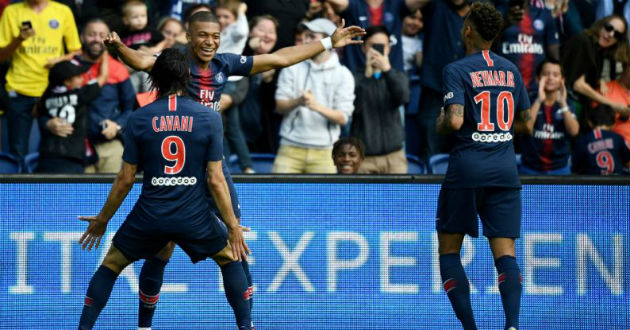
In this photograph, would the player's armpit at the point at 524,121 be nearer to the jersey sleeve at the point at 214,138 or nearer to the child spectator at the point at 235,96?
the jersey sleeve at the point at 214,138

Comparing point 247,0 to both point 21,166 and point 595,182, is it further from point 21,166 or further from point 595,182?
point 595,182

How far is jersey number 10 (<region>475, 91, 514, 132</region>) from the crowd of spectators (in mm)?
2776

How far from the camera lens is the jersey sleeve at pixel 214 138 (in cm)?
740

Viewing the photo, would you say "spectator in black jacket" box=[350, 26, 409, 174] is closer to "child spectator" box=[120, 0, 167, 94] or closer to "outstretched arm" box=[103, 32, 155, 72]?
"child spectator" box=[120, 0, 167, 94]

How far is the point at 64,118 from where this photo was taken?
36.5ft

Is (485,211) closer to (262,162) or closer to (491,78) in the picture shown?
(491,78)

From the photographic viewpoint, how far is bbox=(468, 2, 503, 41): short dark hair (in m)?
7.89

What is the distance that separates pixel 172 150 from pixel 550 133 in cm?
569

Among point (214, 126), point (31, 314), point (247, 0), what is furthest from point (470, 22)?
point (247, 0)

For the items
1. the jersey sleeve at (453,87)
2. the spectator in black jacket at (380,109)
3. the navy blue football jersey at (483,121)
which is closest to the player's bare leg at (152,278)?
the navy blue football jersey at (483,121)

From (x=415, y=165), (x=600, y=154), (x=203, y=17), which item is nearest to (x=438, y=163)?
(x=415, y=165)

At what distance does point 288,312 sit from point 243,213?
89 cm

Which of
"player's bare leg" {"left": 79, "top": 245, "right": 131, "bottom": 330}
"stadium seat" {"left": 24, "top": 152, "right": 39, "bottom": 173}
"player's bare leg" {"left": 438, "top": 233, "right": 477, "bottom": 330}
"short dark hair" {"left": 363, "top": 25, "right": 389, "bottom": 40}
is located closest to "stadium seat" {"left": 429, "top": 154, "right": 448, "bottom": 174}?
"short dark hair" {"left": 363, "top": 25, "right": 389, "bottom": 40}

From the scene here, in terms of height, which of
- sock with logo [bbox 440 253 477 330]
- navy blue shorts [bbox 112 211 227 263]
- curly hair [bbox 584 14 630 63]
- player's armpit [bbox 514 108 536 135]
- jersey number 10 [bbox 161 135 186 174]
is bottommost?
sock with logo [bbox 440 253 477 330]
